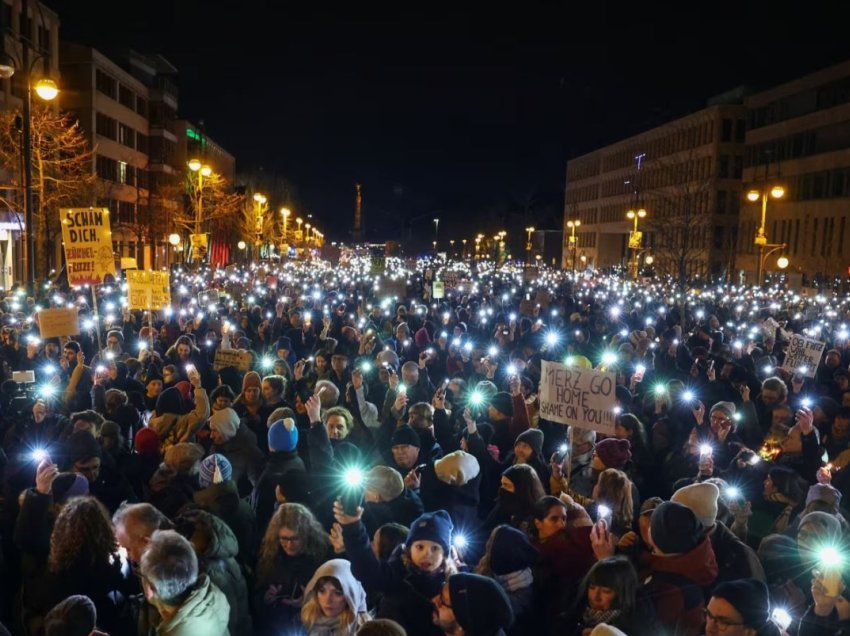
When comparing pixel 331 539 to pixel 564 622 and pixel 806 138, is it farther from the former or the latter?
pixel 806 138

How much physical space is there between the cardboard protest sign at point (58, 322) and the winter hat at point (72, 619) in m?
9.15

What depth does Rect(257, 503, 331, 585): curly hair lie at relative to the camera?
17.5ft

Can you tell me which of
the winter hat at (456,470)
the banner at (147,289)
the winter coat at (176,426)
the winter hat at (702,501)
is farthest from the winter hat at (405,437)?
the banner at (147,289)

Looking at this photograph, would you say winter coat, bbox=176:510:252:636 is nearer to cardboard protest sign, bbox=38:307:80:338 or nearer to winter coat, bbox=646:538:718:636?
winter coat, bbox=646:538:718:636

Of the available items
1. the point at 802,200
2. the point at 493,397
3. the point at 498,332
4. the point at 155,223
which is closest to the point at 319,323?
the point at 498,332

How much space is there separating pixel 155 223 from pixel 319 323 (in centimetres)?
4586

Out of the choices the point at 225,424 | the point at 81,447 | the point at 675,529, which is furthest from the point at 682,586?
the point at 225,424

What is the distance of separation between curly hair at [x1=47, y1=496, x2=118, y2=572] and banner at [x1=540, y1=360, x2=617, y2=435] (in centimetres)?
437

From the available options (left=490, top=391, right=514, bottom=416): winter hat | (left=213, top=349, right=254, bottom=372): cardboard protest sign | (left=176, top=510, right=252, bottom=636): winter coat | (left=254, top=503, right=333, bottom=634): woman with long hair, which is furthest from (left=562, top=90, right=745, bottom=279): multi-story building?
(left=176, top=510, right=252, bottom=636): winter coat

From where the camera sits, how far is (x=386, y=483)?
6156 millimetres

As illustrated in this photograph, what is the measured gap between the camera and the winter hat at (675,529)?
5.12 metres

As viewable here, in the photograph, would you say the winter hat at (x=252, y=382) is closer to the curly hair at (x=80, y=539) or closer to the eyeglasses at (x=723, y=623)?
the curly hair at (x=80, y=539)

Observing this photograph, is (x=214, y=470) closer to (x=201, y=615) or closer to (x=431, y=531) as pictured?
(x=201, y=615)

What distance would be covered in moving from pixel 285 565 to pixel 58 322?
28.3ft
